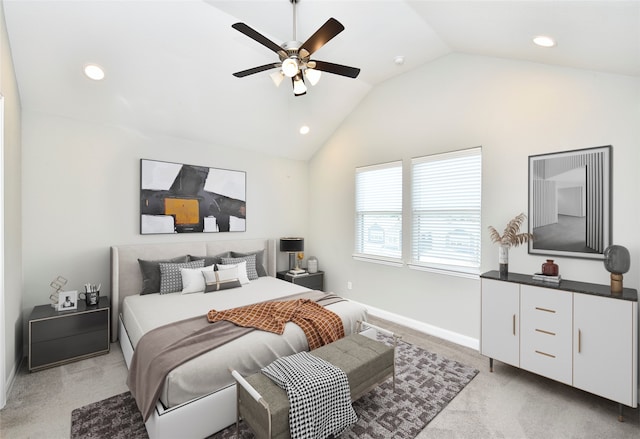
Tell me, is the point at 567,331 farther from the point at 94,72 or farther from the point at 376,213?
the point at 94,72

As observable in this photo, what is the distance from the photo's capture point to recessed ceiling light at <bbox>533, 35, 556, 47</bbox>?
2316mm

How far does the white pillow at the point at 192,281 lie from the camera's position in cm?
357

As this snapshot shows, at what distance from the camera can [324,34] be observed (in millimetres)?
2053

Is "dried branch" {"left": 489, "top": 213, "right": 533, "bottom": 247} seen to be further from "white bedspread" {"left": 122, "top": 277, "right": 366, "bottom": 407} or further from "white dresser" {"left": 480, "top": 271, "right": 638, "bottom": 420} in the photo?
"white bedspread" {"left": 122, "top": 277, "right": 366, "bottom": 407}

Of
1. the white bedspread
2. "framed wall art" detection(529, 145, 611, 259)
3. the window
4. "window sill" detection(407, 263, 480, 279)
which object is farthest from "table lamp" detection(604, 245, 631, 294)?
the window

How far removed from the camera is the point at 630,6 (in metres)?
1.63

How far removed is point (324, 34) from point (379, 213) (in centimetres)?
285

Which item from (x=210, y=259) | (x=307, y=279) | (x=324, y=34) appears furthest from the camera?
(x=307, y=279)

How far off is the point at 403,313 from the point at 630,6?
355cm

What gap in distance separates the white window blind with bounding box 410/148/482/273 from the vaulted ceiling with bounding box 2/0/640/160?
1.22 metres

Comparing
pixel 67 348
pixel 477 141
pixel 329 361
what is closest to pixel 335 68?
pixel 477 141

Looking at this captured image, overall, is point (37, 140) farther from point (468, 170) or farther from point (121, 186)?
point (468, 170)

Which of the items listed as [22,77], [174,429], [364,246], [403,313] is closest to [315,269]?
[364,246]

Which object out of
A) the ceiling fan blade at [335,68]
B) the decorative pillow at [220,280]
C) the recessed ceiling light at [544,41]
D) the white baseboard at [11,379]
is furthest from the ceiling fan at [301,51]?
the white baseboard at [11,379]
